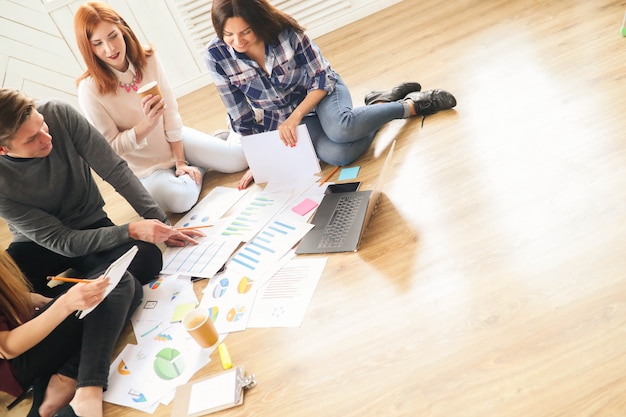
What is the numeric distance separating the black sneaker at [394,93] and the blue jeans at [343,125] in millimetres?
194

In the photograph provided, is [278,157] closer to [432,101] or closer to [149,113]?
[149,113]

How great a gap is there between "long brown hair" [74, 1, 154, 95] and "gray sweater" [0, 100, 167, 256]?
247 millimetres

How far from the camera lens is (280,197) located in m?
1.95

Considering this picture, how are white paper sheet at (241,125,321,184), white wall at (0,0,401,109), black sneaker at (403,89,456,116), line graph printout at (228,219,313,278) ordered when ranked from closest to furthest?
1. line graph printout at (228,219,313,278)
2. white paper sheet at (241,125,321,184)
3. black sneaker at (403,89,456,116)
4. white wall at (0,0,401,109)

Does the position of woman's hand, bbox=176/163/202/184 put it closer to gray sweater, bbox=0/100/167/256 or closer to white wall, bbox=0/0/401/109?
gray sweater, bbox=0/100/167/256

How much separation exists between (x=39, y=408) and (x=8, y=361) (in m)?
0.17

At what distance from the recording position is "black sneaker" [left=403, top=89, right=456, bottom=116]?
6.87 feet

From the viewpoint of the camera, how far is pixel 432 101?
2.11 meters

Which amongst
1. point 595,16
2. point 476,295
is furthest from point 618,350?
point 595,16

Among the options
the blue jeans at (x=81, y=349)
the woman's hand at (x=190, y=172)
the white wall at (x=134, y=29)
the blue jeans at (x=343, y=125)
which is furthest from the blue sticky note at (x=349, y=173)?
the white wall at (x=134, y=29)

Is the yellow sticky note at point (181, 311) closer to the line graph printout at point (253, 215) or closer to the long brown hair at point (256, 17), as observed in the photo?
the line graph printout at point (253, 215)

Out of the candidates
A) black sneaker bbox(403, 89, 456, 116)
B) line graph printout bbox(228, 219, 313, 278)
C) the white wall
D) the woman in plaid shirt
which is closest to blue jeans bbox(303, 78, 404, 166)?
the woman in plaid shirt

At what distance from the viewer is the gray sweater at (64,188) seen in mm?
1609

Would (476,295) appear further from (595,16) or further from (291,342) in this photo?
(595,16)
